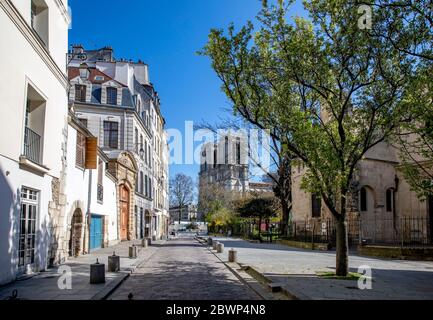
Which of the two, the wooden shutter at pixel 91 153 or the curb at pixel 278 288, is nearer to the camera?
the curb at pixel 278 288

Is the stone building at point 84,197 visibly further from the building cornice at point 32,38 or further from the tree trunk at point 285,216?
the tree trunk at point 285,216

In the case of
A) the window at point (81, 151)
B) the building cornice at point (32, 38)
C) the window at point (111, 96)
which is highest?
the window at point (111, 96)

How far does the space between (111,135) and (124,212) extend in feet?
20.6

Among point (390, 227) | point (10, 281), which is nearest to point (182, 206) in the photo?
point (390, 227)

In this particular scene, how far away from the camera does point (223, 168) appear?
96.2 metres

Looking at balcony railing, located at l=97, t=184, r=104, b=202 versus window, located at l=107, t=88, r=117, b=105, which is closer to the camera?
balcony railing, located at l=97, t=184, r=104, b=202

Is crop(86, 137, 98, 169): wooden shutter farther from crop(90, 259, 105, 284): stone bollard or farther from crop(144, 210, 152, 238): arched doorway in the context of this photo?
crop(144, 210, 152, 238): arched doorway

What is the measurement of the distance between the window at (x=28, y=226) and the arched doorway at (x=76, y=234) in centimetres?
622

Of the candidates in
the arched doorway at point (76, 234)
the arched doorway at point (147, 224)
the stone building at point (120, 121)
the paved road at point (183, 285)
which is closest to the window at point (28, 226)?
the paved road at point (183, 285)

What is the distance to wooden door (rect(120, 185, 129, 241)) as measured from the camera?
32.9m

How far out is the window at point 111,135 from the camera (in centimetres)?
3550

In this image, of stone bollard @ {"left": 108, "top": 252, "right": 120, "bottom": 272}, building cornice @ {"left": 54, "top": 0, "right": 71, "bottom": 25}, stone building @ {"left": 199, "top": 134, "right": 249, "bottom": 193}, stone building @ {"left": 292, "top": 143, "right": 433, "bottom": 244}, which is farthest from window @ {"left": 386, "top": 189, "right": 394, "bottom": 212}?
stone building @ {"left": 199, "top": 134, "right": 249, "bottom": 193}

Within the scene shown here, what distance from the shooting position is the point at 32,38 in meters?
12.2

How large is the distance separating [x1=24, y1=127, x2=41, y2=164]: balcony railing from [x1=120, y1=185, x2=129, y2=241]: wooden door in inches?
754
